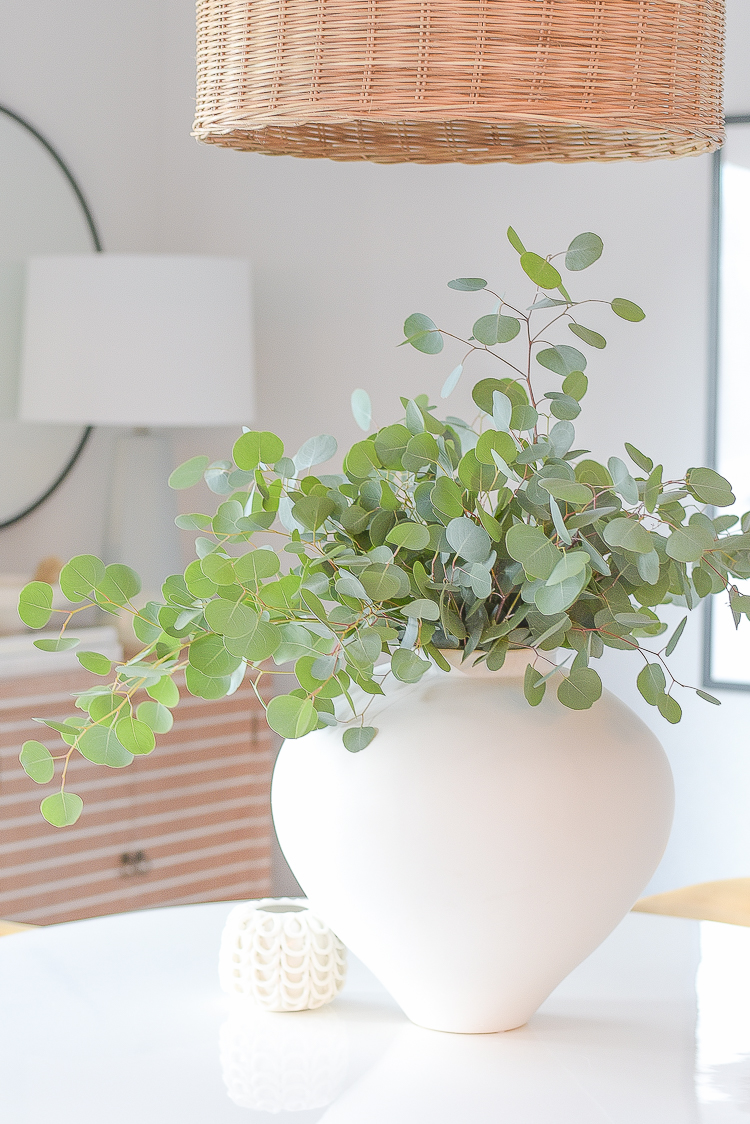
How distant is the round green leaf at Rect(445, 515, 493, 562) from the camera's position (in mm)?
763

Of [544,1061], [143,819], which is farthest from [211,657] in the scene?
[143,819]

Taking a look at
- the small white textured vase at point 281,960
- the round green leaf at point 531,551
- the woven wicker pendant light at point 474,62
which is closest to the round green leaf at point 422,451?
the round green leaf at point 531,551

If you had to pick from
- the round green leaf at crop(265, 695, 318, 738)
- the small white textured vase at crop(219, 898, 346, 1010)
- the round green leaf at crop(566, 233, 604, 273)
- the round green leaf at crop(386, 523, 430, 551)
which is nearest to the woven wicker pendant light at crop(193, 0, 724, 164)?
the round green leaf at crop(566, 233, 604, 273)

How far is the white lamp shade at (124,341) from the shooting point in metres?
2.62

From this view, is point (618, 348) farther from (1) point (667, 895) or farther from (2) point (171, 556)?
(1) point (667, 895)

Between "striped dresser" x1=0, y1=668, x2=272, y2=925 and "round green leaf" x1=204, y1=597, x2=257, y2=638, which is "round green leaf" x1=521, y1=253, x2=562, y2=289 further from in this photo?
"striped dresser" x1=0, y1=668, x2=272, y2=925

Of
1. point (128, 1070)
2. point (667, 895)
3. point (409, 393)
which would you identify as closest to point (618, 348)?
point (409, 393)

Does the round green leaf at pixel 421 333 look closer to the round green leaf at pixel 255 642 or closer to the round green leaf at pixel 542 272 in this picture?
the round green leaf at pixel 542 272

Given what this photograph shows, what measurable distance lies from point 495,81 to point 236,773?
A: 2101mm

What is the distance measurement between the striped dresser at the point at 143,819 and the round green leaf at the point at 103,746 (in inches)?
62.7

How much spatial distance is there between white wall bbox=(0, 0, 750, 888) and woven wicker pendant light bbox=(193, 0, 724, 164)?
5.52ft

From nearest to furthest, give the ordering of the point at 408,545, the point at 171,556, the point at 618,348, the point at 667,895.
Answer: the point at 408,545, the point at 667,895, the point at 618,348, the point at 171,556

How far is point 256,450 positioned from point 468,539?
0.51 ft

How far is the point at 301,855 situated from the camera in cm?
83
